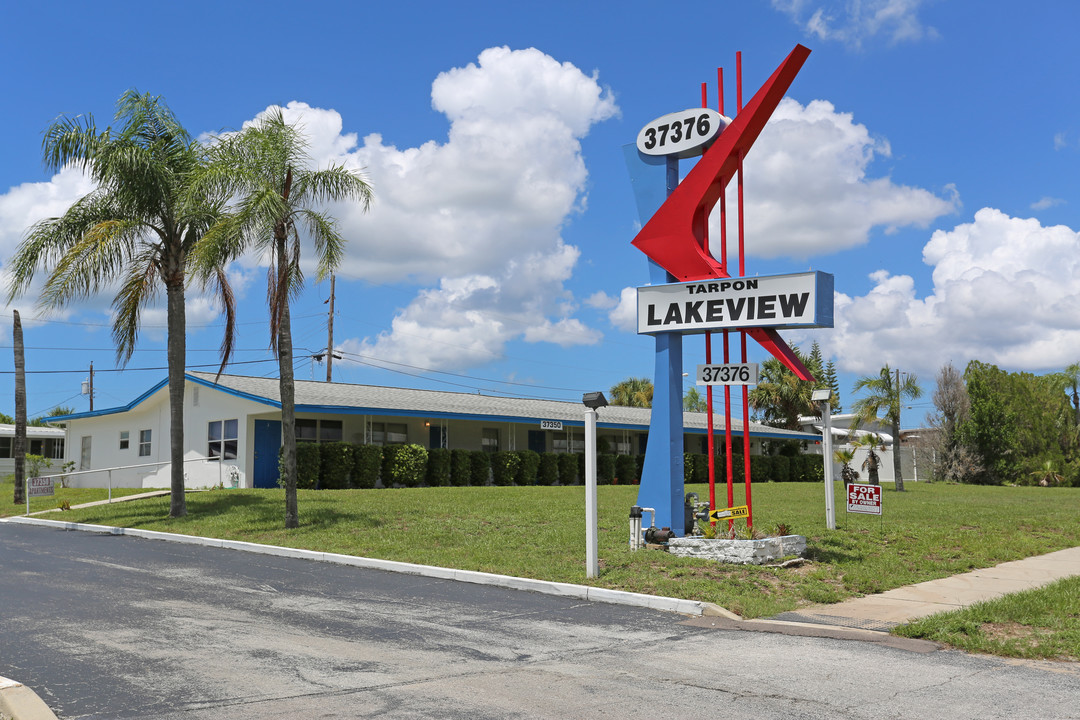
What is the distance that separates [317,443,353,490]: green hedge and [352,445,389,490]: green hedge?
423 millimetres

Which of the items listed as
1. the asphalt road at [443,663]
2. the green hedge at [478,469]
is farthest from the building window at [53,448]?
the asphalt road at [443,663]

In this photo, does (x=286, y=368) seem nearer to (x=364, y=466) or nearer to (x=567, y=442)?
(x=364, y=466)

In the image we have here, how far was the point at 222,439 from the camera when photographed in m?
28.0

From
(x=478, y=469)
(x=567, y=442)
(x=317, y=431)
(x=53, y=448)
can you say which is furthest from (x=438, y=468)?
(x=53, y=448)

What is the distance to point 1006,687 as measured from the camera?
622 centimetres

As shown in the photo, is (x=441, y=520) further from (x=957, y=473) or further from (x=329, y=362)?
(x=957, y=473)

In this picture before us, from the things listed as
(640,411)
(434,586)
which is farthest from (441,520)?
(640,411)

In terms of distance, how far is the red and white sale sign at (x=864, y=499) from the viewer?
1584 centimetres

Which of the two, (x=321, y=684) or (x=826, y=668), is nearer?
(x=321, y=684)

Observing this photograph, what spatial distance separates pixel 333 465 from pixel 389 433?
4.68m

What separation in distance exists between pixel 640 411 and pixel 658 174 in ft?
95.5

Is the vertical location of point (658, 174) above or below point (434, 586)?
above

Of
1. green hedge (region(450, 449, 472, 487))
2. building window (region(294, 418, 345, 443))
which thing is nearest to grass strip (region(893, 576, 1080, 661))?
green hedge (region(450, 449, 472, 487))

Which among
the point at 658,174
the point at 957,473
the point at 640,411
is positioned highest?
the point at 658,174
